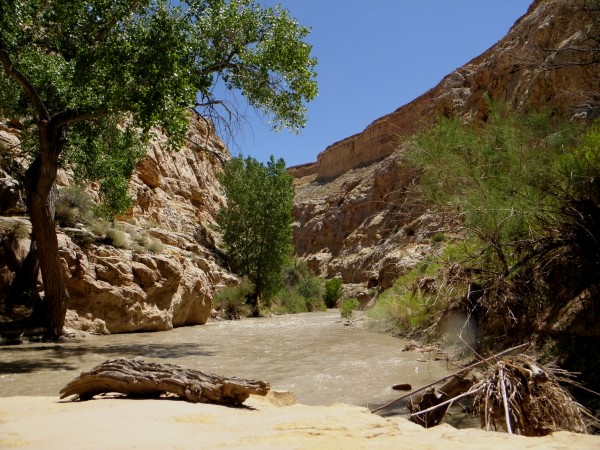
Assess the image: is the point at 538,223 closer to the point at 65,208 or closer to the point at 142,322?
the point at 142,322

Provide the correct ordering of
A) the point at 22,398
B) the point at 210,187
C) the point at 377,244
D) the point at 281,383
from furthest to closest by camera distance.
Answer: the point at 377,244
the point at 210,187
the point at 281,383
the point at 22,398

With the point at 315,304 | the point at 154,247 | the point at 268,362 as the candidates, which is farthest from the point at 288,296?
the point at 268,362

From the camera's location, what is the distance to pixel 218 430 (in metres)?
2.68

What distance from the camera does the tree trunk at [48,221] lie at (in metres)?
8.71

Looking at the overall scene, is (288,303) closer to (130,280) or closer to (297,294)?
(297,294)

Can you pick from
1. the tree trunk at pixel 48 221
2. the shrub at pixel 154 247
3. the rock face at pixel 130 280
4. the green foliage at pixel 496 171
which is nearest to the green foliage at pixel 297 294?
the rock face at pixel 130 280

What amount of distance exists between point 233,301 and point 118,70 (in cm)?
1385

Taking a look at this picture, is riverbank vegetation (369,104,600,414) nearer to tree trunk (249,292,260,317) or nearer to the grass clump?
the grass clump

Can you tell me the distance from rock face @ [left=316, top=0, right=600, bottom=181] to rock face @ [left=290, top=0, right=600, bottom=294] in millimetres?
70

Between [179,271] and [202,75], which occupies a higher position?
[202,75]

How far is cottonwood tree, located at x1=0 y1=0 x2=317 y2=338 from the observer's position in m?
7.72

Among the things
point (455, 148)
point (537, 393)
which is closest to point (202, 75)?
point (455, 148)

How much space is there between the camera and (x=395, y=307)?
1130cm

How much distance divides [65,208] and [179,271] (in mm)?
3456
